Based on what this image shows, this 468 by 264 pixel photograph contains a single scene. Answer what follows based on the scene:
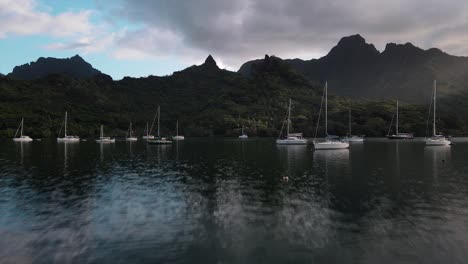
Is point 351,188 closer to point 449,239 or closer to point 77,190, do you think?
point 449,239

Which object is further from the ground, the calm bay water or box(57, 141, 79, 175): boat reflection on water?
box(57, 141, 79, 175): boat reflection on water

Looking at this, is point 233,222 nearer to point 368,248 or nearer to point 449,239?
point 368,248

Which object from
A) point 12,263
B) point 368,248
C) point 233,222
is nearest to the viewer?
point 12,263

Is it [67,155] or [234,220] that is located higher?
[67,155]

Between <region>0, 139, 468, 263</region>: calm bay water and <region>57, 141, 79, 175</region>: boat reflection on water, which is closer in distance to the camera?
<region>0, 139, 468, 263</region>: calm bay water

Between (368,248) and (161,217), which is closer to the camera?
(368,248)

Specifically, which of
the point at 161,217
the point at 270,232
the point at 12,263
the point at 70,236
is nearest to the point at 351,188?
the point at 270,232

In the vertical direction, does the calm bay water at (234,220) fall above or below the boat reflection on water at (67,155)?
below

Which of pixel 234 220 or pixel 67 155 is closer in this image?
pixel 234 220

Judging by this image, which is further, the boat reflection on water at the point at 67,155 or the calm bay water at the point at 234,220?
the boat reflection on water at the point at 67,155

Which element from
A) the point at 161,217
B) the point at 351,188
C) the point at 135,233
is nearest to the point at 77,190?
the point at 161,217

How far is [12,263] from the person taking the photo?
67.5 feet

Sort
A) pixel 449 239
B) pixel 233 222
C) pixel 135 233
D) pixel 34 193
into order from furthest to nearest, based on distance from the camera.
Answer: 1. pixel 34 193
2. pixel 233 222
3. pixel 135 233
4. pixel 449 239

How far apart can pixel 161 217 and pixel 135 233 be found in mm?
4975
